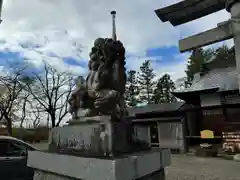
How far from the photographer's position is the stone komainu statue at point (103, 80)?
2891mm

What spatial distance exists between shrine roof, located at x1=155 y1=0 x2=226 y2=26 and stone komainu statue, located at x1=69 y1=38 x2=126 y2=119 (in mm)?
1780

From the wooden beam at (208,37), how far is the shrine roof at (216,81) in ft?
24.9

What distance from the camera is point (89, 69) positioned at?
329 centimetres

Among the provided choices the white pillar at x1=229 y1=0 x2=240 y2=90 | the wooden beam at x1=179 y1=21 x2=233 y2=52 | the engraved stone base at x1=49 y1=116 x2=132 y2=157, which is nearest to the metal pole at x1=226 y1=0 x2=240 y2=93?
the white pillar at x1=229 y1=0 x2=240 y2=90

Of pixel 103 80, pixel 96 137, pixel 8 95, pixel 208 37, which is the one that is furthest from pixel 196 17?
pixel 8 95

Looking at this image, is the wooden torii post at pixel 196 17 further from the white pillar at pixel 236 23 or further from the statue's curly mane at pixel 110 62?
the statue's curly mane at pixel 110 62

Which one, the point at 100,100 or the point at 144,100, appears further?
the point at 144,100

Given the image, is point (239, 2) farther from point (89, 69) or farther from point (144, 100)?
point (144, 100)

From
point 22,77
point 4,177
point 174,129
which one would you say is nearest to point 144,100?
point 22,77

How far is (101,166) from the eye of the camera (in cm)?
219

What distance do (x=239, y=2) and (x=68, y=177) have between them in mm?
3510

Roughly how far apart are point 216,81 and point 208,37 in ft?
29.7

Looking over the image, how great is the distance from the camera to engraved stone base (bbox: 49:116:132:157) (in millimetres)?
2484

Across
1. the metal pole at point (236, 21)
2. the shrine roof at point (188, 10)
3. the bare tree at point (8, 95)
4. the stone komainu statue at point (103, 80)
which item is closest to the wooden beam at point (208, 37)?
the metal pole at point (236, 21)
